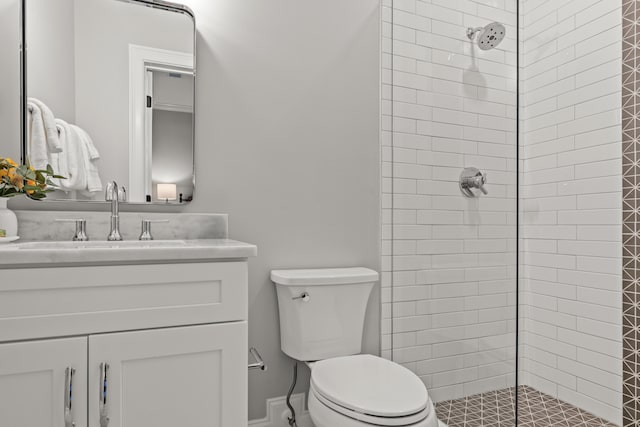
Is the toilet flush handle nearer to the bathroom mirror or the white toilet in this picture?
the white toilet

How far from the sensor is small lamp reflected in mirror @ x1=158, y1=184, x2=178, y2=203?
1.57 metres

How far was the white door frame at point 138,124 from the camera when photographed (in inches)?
60.4

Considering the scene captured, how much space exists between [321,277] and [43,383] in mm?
935

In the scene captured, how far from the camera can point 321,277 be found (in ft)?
5.27

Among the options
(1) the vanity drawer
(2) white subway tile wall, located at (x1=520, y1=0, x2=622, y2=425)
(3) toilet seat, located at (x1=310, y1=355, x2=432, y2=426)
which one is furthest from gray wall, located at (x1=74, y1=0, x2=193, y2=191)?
(2) white subway tile wall, located at (x1=520, y1=0, x2=622, y2=425)

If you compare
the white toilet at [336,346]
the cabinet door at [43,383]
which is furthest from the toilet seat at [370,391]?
the cabinet door at [43,383]

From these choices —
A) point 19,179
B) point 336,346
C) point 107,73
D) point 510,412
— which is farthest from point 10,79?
point 510,412

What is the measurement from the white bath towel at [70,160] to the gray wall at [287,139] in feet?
1.33

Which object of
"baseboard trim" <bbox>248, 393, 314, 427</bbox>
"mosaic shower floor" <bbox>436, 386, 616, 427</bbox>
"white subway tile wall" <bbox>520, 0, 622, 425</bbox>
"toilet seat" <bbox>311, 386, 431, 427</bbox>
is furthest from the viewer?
"white subway tile wall" <bbox>520, 0, 622, 425</bbox>

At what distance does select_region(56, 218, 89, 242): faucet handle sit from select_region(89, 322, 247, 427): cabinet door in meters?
0.52

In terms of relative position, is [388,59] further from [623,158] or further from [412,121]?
[623,158]

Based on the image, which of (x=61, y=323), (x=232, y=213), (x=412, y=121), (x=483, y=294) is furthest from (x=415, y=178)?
(x=61, y=323)

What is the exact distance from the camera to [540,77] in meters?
2.22

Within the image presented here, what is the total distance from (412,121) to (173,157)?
1.08m
